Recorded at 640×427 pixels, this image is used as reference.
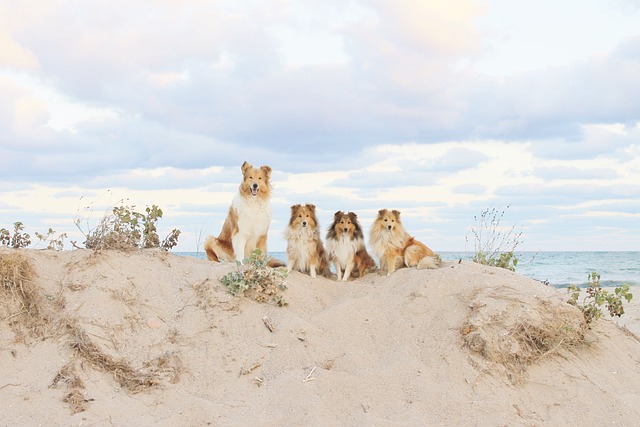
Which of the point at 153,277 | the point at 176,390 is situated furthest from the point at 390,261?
the point at 176,390

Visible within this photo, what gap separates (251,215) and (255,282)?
254 cm

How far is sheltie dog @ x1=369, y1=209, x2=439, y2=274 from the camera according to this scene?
9867 millimetres

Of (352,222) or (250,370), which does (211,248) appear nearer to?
(352,222)

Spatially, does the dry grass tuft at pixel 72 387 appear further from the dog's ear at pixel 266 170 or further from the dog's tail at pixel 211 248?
the dog's ear at pixel 266 170

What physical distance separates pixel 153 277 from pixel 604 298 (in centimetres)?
560

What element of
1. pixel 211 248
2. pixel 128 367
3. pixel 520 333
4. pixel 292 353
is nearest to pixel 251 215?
pixel 211 248

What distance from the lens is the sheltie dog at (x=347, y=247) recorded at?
1002 centimetres

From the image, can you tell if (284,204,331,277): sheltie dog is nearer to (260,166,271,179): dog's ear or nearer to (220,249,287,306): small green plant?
(260,166,271,179): dog's ear

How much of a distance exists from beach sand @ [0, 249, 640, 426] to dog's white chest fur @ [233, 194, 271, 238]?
1848 millimetres

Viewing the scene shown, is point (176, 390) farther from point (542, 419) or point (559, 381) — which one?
point (559, 381)

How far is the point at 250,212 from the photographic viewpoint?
9734 mm

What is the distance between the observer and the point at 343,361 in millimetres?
6547

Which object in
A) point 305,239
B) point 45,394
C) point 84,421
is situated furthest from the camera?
point 305,239

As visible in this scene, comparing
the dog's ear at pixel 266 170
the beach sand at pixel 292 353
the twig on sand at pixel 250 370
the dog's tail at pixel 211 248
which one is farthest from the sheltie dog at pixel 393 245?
the twig on sand at pixel 250 370
